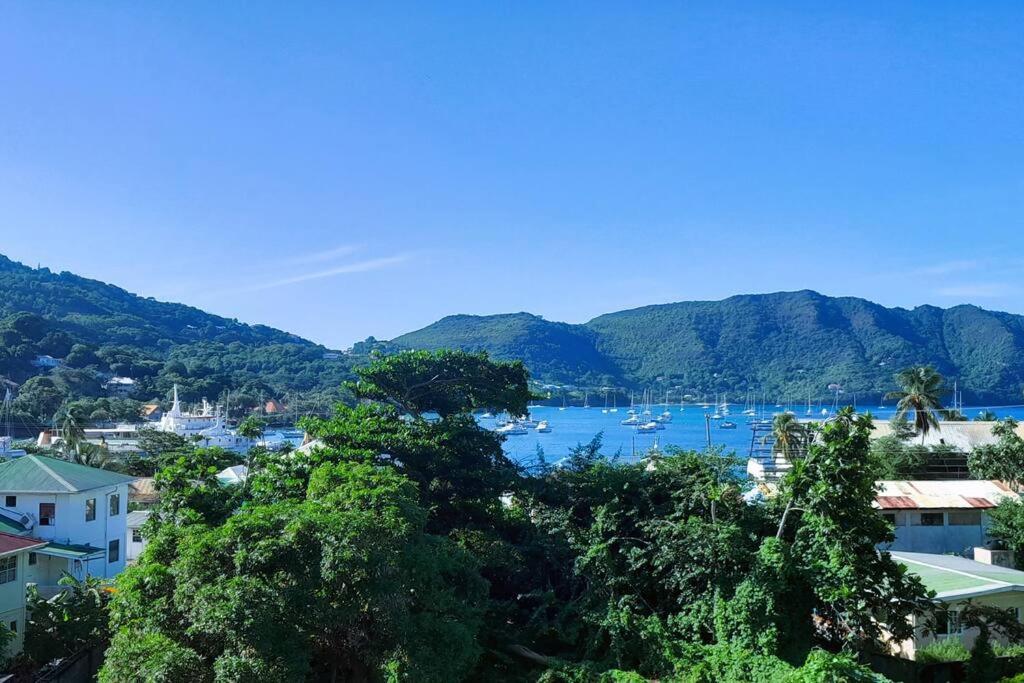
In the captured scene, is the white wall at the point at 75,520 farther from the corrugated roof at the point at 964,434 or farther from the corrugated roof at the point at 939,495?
the corrugated roof at the point at 964,434

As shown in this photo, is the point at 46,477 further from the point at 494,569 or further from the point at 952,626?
the point at 952,626

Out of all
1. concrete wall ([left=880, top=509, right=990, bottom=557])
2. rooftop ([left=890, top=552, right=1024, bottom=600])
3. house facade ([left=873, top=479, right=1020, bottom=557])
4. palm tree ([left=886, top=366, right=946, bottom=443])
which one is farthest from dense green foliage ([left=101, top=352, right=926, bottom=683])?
palm tree ([left=886, top=366, right=946, bottom=443])

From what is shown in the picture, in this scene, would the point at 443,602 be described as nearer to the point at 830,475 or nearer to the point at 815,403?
the point at 830,475

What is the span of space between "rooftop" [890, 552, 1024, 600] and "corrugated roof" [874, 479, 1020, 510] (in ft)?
11.2

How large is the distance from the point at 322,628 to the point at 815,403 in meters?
164

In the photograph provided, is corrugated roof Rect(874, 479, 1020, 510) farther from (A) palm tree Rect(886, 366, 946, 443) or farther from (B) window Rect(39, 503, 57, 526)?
(B) window Rect(39, 503, 57, 526)

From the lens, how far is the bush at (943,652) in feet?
48.2

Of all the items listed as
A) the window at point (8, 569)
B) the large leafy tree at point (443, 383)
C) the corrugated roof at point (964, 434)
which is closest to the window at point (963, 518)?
the large leafy tree at point (443, 383)

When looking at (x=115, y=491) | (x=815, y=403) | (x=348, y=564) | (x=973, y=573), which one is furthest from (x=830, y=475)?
(x=815, y=403)

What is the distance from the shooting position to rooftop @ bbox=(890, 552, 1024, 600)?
1553 cm

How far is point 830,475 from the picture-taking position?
1348 centimetres

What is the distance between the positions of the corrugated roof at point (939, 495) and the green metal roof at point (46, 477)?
→ 68.3 ft

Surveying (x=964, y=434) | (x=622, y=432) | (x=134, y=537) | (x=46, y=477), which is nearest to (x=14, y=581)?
(x=46, y=477)

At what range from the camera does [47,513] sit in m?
22.2
